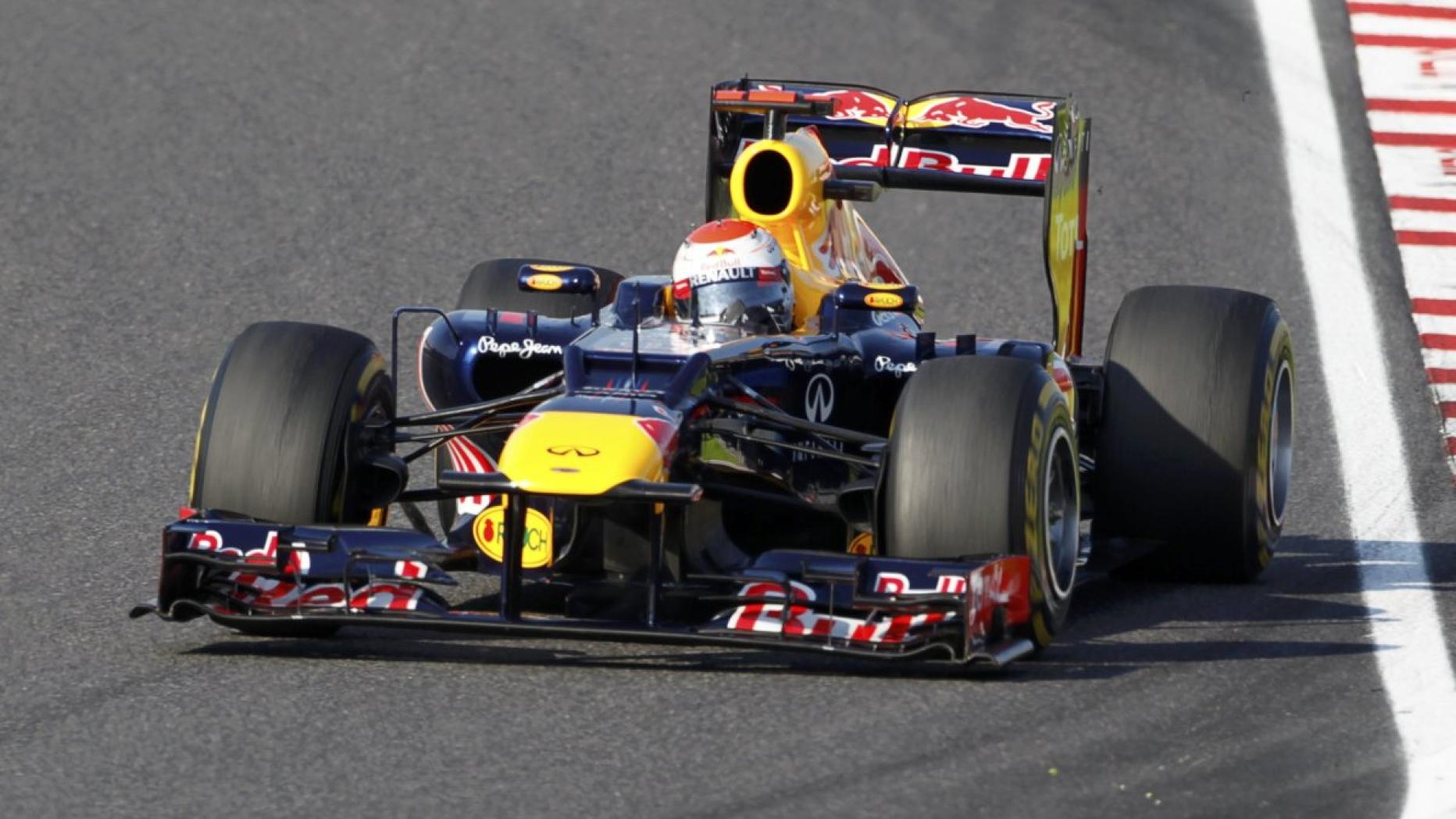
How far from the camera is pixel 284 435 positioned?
338 inches

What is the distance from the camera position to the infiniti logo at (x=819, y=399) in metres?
9.30

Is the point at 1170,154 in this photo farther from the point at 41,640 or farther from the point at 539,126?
the point at 41,640

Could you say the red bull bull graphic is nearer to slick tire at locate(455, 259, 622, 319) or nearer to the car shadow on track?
slick tire at locate(455, 259, 622, 319)

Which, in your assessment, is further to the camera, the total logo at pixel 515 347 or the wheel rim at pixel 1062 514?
the total logo at pixel 515 347

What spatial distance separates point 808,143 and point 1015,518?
2.73 meters

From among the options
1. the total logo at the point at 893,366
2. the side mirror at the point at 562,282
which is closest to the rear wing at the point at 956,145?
the total logo at the point at 893,366

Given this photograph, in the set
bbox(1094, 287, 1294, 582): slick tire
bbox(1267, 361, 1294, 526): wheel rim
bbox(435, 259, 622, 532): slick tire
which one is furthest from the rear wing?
bbox(1267, 361, 1294, 526): wheel rim


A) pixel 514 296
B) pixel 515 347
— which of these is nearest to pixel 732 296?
pixel 515 347

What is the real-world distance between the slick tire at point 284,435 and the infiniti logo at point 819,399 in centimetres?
160

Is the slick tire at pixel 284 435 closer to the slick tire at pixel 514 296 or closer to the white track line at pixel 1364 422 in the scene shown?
the slick tire at pixel 514 296

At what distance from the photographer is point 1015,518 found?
26.8ft

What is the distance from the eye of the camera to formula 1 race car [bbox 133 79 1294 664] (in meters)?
7.94

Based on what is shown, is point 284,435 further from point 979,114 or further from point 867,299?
point 979,114

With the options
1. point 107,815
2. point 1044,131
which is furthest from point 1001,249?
point 107,815
